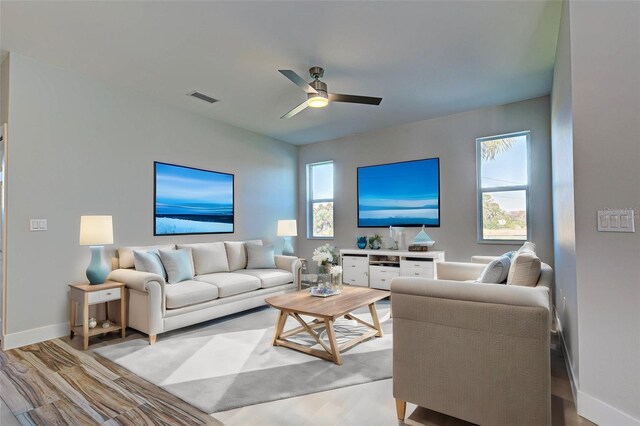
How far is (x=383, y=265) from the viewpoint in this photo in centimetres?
502

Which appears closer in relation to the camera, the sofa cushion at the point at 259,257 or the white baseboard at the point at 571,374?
the white baseboard at the point at 571,374

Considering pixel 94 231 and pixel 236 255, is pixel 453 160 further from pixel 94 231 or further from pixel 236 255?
pixel 94 231

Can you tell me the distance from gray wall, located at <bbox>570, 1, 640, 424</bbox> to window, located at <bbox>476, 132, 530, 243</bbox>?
2.55 metres

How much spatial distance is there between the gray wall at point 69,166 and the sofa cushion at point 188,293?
37.9 inches

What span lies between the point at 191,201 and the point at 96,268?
1.63 meters

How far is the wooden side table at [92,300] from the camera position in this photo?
301 centimetres

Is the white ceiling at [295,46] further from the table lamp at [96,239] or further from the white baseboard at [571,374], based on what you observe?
the white baseboard at [571,374]

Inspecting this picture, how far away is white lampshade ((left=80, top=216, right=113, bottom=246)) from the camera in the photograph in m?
3.14

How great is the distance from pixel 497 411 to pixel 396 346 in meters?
0.55

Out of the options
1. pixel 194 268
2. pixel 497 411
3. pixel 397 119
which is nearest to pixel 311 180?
pixel 397 119

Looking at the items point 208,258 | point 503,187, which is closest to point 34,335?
point 208,258

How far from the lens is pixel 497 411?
1.60m

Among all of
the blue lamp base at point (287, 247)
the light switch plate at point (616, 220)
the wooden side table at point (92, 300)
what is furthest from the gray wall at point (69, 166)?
the light switch plate at point (616, 220)

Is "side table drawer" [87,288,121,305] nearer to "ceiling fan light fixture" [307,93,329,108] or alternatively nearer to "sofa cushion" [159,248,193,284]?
"sofa cushion" [159,248,193,284]
